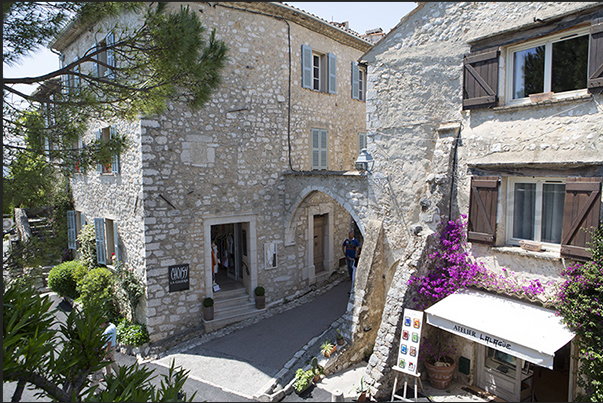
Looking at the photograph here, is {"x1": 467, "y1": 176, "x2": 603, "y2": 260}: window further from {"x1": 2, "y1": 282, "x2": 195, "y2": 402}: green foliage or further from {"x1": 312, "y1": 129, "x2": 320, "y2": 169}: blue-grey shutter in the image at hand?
{"x1": 312, "y1": 129, "x2": 320, "y2": 169}: blue-grey shutter

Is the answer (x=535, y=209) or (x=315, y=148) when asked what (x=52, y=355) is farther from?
(x=315, y=148)

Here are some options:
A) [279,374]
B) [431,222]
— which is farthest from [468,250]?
[279,374]

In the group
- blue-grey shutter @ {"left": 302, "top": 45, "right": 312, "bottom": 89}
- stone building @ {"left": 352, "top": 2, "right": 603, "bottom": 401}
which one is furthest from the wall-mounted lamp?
blue-grey shutter @ {"left": 302, "top": 45, "right": 312, "bottom": 89}

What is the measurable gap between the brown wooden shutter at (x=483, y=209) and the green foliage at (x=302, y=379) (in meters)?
4.07

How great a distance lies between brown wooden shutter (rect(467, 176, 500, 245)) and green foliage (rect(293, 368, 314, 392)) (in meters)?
4.07

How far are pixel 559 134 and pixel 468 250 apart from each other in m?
2.51

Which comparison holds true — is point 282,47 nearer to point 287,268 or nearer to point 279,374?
point 287,268

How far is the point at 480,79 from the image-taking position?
6656 millimetres

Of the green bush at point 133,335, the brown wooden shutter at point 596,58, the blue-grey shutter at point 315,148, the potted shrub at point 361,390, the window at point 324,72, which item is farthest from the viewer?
the window at point 324,72

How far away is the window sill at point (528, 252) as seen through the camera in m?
5.82

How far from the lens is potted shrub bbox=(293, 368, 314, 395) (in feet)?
22.9

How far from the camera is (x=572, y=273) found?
554cm

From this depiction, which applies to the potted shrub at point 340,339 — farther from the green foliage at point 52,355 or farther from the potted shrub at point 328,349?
the green foliage at point 52,355

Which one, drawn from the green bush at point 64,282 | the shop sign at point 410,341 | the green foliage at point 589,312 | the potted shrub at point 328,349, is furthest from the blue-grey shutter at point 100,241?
the green foliage at point 589,312
